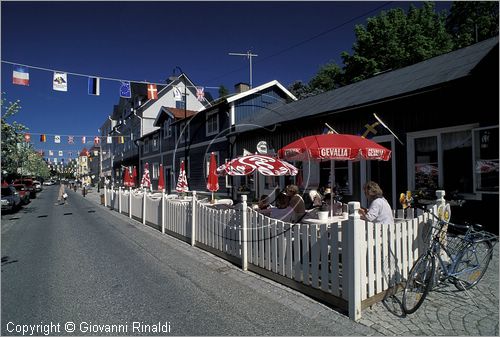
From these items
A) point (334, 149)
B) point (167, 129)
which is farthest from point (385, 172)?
point (167, 129)

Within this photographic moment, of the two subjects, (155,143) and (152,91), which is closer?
(152,91)

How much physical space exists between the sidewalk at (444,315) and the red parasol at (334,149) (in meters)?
2.42

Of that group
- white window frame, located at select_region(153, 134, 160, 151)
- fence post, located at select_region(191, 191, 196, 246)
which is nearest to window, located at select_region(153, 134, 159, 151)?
white window frame, located at select_region(153, 134, 160, 151)

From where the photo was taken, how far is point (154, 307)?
439cm

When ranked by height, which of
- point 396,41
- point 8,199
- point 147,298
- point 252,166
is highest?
point 396,41

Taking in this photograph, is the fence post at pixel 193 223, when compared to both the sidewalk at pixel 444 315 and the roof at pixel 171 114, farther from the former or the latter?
the roof at pixel 171 114

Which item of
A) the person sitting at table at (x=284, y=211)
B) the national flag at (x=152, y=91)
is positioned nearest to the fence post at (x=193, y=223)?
the person sitting at table at (x=284, y=211)

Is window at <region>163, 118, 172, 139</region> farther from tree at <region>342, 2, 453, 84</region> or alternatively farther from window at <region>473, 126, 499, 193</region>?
window at <region>473, 126, 499, 193</region>

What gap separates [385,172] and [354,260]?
21.6ft

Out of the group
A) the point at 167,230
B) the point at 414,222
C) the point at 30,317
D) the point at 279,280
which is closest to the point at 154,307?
the point at 30,317

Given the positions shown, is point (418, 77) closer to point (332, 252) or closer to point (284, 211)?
point (284, 211)

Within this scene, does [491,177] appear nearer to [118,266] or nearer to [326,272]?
[326,272]

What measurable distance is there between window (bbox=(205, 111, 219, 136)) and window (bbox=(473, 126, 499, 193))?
14.6m

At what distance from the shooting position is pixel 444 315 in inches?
153
